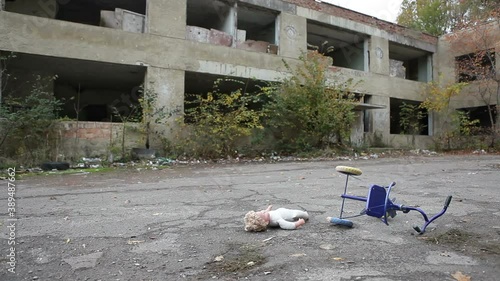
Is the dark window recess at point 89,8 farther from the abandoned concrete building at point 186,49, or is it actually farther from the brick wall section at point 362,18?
the brick wall section at point 362,18

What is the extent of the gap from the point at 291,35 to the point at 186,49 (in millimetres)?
4583

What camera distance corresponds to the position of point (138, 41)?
10578 millimetres

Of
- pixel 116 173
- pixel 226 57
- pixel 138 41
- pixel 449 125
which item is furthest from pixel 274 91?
pixel 449 125

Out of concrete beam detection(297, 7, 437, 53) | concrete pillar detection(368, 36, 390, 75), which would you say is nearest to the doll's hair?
concrete beam detection(297, 7, 437, 53)

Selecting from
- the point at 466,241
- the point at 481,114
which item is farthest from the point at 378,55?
the point at 466,241

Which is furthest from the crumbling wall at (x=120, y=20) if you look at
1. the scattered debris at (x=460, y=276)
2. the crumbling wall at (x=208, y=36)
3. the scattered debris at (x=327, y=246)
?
the scattered debris at (x=460, y=276)

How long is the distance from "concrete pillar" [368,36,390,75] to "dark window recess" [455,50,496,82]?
401cm

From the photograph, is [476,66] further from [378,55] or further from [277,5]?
[277,5]

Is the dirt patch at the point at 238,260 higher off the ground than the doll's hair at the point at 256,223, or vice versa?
the doll's hair at the point at 256,223

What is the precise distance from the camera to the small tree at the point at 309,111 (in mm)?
11656

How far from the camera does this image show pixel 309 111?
11.7 m

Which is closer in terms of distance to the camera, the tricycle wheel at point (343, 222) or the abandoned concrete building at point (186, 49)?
the tricycle wheel at point (343, 222)

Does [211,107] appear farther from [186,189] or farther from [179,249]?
[179,249]

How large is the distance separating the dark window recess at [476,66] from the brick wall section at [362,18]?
6.39ft
